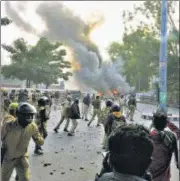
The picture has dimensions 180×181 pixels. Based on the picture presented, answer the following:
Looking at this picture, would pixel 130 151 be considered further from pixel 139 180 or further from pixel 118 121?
pixel 118 121

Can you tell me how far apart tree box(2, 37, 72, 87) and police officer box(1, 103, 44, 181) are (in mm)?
59640

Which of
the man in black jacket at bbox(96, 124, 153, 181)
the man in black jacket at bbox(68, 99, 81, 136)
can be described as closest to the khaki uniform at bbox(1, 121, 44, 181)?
the man in black jacket at bbox(96, 124, 153, 181)

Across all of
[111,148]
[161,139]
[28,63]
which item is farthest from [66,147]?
[28,63]

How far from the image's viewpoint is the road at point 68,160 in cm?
860

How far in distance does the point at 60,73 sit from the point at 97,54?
898 inches

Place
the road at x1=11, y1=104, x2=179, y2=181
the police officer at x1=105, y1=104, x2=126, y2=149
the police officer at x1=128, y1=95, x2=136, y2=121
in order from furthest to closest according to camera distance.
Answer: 1. the police officer at x1=128, y1=95, x2=136, y2=121
2. the police officer at x1=105, y1=104, x2=126, y2=149
3. the road at x1=11, y1=104, x2=179, y2=181

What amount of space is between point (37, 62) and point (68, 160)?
190ft

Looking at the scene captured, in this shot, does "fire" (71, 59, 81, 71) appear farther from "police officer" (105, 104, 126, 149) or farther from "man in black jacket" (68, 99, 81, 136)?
"police officer" (105, 104, 126, 149)

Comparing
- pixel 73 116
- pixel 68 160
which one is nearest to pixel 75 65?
pixel 73 116

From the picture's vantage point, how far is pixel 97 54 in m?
91.7

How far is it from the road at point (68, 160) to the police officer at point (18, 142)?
8.69 feet

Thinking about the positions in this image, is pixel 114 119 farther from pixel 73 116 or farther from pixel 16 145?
pixel 73 116

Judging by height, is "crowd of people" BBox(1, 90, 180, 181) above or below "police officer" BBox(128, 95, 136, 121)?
above

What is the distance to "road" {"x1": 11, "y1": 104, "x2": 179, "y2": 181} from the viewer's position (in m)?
8.60
